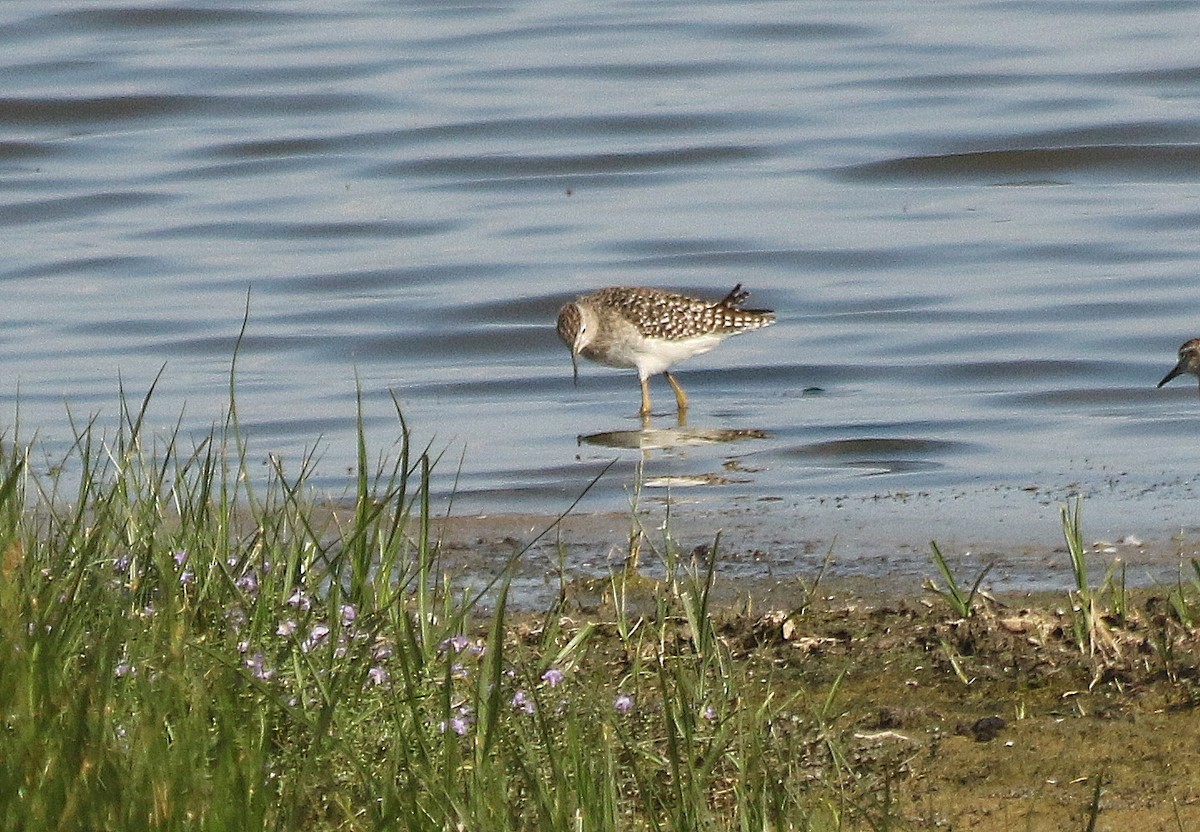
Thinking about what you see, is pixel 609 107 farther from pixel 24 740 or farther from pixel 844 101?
pixel 24 740

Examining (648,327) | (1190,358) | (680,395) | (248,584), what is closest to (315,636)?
(248,584)

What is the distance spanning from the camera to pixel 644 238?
50.7ft

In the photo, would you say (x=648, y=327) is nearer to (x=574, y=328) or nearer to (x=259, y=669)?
(x=574, y=328)

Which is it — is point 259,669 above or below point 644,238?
below

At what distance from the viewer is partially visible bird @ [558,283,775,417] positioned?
11680 millimetres

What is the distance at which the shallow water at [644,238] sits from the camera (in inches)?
385

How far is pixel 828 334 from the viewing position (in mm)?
12766

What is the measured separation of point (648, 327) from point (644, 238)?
381 cm

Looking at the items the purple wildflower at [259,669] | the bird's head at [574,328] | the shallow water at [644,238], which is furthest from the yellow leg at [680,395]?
the purple wildflower at [259,669]

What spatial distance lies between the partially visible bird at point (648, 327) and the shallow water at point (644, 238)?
29 cm

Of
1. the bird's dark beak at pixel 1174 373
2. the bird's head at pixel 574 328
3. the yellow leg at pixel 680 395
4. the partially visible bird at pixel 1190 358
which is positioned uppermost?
the bird's head at pixel 574 328

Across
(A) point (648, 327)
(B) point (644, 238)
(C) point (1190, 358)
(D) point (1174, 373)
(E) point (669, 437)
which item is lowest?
(E) point (669, 437)

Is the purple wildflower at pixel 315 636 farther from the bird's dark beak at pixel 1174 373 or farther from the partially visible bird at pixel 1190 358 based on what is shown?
the bird's dark beak at pixel 1174 373

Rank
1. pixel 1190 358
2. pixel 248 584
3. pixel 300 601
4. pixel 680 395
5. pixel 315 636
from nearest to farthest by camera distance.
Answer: pixel 315 636
pixel 300 601
pixel 248 584
pixel 1190 358
pixel 680 395
